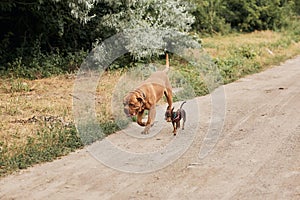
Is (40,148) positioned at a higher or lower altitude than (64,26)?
lower

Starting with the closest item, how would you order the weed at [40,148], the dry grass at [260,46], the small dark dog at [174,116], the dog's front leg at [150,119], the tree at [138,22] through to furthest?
1. the weed at [40,148]
2. the dog's front leg at [150,119]
3. the small dark dog at [174,116]
4. the tree at [138,22]
5. the dry grass at [260,46]

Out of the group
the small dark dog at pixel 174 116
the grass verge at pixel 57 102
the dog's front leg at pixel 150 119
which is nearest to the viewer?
the grass verge at pixel 57 102

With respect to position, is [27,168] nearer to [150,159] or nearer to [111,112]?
[150,159]

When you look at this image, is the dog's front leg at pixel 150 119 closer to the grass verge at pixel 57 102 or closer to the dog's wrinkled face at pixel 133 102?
the dog's wrinkled face at pixel 133 102

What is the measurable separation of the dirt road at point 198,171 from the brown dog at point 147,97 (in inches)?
14.0

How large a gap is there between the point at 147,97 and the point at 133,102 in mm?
250

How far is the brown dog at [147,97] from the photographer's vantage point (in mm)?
6020

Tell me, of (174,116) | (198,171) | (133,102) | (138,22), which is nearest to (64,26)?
(138,22)

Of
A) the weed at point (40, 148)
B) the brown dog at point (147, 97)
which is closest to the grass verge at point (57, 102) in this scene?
the weed at point (40, 148)

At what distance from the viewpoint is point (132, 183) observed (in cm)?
502

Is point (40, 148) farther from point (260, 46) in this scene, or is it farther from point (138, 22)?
point (260, 46)

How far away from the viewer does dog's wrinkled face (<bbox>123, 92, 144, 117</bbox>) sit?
19.7 feet

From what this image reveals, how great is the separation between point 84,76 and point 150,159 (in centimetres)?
543

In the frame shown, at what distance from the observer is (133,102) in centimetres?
600
